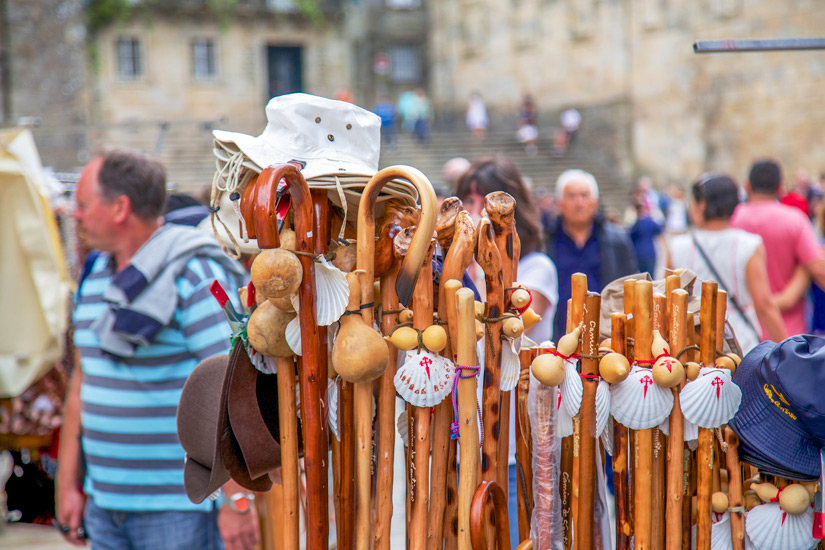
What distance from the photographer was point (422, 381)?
1.30 m

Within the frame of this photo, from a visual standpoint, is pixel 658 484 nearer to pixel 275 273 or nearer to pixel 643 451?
pixel 643 451

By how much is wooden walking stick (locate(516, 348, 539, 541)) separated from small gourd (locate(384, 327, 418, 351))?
10.6 inches

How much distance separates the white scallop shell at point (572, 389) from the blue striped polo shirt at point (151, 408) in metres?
1.14

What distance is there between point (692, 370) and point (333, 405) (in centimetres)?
61

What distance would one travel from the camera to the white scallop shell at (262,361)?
4.91 ft

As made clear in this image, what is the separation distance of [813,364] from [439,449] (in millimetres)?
623

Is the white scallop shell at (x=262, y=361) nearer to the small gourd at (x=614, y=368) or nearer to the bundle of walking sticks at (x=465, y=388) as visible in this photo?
the bundle of walking sticks at (x=465, y=388)

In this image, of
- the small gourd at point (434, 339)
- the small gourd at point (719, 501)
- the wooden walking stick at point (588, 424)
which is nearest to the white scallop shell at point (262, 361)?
the small gourd at point (434, 339)

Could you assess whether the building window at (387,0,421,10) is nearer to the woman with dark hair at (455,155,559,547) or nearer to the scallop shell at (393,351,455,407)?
the woman with dark hair at (455,155,559,547)

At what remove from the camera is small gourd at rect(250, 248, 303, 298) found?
121 cm

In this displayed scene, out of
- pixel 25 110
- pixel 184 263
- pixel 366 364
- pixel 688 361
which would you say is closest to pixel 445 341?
pixel 366 364

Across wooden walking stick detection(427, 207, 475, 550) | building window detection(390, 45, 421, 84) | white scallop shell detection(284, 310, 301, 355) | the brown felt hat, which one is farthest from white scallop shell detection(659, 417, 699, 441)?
building window detection(390, 45, 421, 84)

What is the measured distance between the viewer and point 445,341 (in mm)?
1321

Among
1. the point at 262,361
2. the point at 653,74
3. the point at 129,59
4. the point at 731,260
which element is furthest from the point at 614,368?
the point at 129,59
